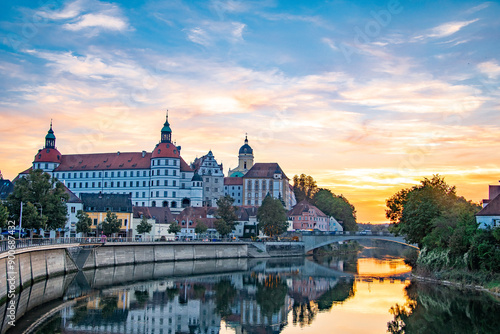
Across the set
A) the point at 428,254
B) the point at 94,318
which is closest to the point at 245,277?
the point at 428,254

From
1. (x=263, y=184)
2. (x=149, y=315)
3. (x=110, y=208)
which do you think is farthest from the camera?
(x=263, y=184)

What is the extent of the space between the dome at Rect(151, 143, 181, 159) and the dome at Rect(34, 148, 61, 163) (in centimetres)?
2906

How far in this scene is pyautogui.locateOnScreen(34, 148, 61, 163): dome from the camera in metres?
150

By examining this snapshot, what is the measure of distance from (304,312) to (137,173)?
107 metres

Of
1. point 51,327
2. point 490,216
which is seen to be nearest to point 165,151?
point 490,216

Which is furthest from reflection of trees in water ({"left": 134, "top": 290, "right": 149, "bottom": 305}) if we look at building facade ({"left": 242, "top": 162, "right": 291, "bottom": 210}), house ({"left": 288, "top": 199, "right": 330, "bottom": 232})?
building facade ({"left": 242, "top": 162, "right": 291, "bottom": 210})

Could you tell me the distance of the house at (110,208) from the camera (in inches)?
3573

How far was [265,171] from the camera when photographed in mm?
165000

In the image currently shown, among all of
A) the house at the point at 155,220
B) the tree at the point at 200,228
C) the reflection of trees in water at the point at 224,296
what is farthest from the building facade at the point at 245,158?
the reflection of trees in water at the point at 224,296

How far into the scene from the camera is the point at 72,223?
287 feet

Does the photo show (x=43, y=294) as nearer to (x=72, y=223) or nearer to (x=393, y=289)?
(x=393, y=289)

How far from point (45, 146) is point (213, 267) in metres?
93.4

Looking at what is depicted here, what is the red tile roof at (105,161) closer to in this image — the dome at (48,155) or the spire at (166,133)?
→ the dome at (48,155)

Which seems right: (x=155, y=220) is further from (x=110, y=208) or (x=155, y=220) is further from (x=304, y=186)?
(x=304, y=186)
